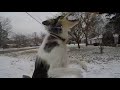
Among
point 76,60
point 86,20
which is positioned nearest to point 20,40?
point 76,60

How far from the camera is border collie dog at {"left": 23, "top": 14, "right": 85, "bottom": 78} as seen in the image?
12.4 ft

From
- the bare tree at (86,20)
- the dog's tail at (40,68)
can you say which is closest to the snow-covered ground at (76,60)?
the dog's tail at (40,68)

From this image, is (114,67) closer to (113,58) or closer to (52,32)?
(113,58)

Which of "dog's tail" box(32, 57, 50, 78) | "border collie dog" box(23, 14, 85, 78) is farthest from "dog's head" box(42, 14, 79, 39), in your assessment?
"dog's tail" box(32, 57, 50, 78)

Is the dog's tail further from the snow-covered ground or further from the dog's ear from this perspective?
the dog's ear

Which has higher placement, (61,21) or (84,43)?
(61,21)

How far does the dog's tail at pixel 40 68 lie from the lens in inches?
150

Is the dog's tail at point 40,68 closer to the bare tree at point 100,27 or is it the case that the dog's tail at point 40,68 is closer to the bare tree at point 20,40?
the bare tree at point 20,40

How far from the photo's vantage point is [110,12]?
3881mm

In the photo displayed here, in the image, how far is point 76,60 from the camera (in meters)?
A: 3.82

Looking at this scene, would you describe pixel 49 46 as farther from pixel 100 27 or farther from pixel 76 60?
pixel 100 27
